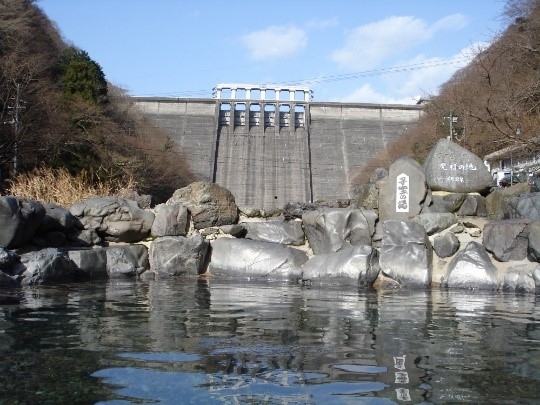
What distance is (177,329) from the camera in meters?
6.06

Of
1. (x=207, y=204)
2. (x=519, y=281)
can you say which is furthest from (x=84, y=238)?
(x=519, y=281)

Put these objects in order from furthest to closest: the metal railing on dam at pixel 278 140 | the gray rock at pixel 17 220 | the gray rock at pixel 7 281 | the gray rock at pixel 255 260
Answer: the metal railing on dam at pixel 278 140 → the gray rock at pixel 255 260 → the gray rock at pixel 17 220 → the gray rock at pixel 7 281

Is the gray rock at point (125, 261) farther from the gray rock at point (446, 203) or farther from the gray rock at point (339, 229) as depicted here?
the gray rock at point (446, 203)

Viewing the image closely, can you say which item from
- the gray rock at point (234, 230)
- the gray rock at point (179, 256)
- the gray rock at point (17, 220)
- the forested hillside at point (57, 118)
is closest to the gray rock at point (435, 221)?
the gray rock at point (234, 230)

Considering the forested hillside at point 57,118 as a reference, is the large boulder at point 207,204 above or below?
below

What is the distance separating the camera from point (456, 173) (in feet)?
47.8

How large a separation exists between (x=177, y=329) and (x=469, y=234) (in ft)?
28.5

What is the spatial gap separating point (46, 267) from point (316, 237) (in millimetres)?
5490

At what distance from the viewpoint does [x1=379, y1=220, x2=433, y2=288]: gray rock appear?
11703 millimetres

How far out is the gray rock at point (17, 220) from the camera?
11.3 metres

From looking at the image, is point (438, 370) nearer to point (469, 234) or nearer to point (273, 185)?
point (469, 234)

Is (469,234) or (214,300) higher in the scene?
(469,234)

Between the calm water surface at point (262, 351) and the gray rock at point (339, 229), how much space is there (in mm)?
4762

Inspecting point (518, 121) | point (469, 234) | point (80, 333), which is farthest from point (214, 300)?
point (518, 121)
